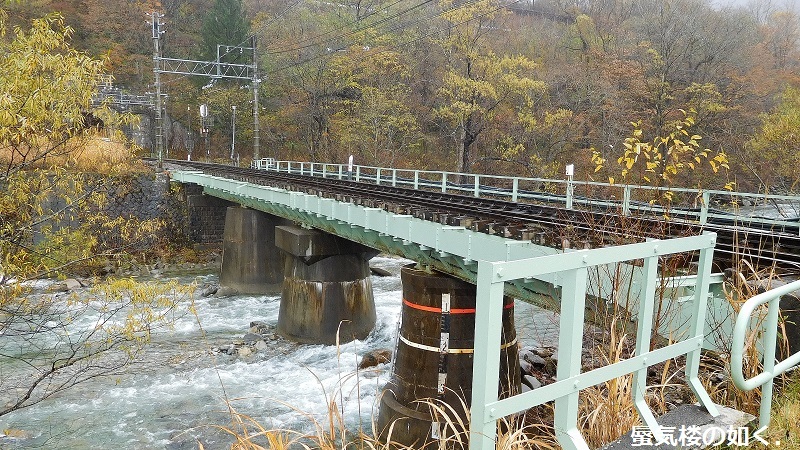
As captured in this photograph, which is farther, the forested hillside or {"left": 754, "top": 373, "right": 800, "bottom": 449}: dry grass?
the forested hillside

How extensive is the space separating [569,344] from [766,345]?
136cm

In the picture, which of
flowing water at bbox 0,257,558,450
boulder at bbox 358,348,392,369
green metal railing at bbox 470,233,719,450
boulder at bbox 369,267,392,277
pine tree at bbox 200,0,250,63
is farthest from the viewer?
pine tree at bbox 200,0,250,63

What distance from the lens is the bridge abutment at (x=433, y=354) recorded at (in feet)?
27.7

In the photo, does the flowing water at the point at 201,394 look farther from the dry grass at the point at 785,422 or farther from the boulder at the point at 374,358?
the dry grass at the point at 785,422

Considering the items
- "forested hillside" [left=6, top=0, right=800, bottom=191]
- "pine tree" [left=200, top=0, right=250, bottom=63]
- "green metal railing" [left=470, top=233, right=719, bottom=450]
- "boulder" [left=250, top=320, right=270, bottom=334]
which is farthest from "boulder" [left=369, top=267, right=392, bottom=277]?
"pine tree" [left=200, top=0, right=250, bottom=63]

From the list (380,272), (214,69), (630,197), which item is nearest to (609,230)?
(630,197)

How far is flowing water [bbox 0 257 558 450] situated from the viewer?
1040 cm

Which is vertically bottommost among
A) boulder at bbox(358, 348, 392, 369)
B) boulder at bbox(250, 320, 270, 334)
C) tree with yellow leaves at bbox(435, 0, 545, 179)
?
boulder at bbox(250, 320, 270, 334)

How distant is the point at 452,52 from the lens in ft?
121

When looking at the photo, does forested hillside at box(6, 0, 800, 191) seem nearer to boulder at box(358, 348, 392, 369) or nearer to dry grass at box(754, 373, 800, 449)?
boulder at box(358, 348, 392, 369)

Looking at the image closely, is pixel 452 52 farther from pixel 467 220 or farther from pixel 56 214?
pixel 56 214

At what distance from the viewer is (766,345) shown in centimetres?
330

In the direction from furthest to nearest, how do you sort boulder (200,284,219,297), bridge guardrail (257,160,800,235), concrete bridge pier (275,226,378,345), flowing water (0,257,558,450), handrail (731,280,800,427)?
boulder (200,284,219,297) < concrete bridge pier (275,226,378,345) < flowing water (0,257,558,450) < bridge guardrail (257,160,800,235) < handrail (731,280,800,427)

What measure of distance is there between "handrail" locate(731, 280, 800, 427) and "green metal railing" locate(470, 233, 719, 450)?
320 millimetres
